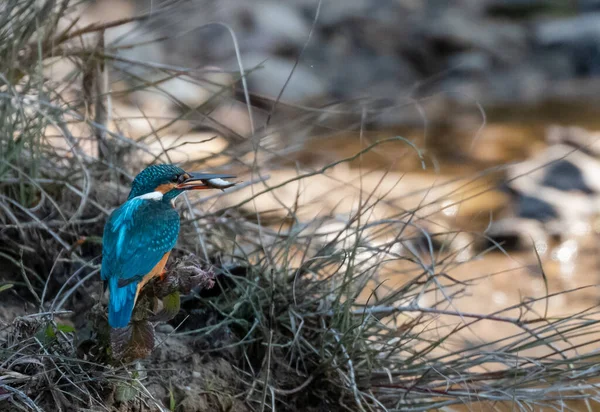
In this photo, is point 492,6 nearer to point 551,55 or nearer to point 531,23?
point 531,23

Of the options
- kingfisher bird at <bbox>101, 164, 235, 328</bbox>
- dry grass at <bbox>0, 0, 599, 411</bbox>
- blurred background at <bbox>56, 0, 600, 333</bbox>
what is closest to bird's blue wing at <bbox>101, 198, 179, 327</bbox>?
kingfisher bird at <bbox>101, 164, 235, 328</bbox>

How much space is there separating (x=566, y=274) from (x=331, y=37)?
5.60m

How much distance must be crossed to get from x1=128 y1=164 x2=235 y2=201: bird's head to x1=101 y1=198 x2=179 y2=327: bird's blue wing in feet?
0.11

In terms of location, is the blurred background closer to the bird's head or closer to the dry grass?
the dry grass

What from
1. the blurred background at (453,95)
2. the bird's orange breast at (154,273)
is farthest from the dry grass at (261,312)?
the blurred background at (453,95)

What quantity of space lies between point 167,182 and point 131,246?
191 mm

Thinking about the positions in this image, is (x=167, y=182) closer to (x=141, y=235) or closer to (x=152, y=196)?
(x=152, y=196)

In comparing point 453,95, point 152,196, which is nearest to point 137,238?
point 152,196

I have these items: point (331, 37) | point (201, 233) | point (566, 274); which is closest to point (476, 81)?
point (331, 37)

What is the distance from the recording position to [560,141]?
246 inches

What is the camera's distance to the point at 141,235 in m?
1.48

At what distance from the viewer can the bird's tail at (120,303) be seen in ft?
4.51

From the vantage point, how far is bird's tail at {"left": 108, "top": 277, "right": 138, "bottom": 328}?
138 centimetres

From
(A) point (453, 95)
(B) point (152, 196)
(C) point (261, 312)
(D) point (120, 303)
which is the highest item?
(B) point (152, 196)
